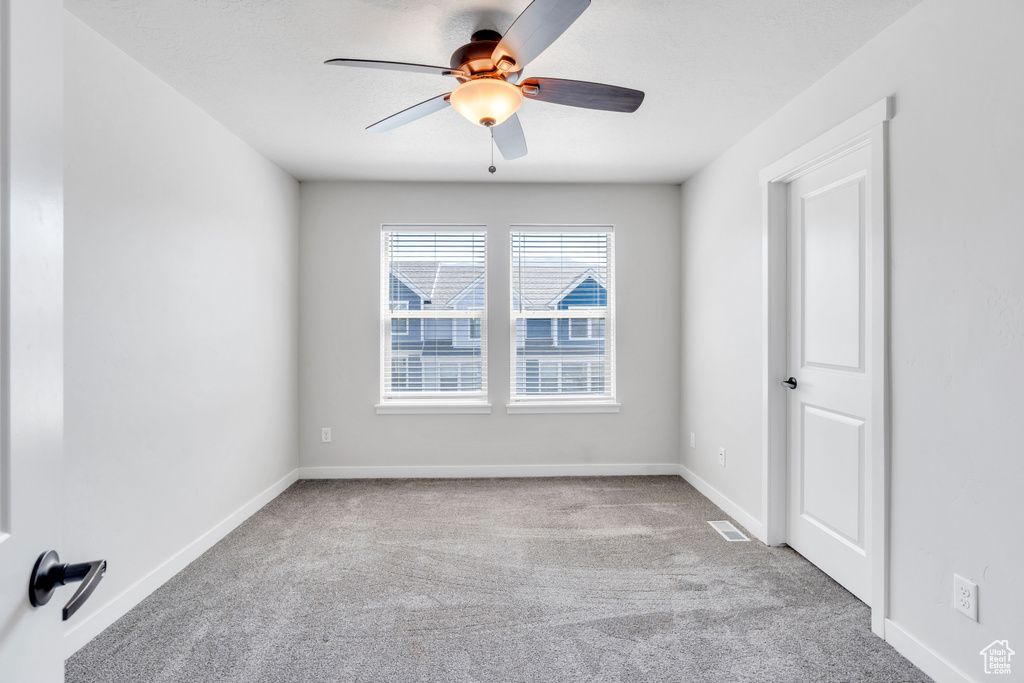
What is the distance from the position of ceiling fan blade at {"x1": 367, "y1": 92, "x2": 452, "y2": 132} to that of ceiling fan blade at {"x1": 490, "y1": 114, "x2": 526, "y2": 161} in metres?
0.27

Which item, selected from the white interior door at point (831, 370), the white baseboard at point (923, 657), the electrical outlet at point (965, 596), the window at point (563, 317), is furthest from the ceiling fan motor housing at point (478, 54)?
the white baseboard at point (923, 657)

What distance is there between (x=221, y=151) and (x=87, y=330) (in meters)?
1.44

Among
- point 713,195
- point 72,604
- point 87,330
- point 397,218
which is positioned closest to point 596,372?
point 713,195

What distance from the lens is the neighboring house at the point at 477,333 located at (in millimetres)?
4238

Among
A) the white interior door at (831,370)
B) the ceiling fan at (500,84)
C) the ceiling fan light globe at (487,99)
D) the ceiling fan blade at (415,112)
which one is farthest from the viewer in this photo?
the white interior door at (831,370)

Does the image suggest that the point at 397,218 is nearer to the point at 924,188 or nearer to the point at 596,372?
the point at 596,372

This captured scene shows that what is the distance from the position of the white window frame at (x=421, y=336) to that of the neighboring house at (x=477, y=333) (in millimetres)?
34

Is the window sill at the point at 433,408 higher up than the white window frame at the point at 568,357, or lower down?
lower down

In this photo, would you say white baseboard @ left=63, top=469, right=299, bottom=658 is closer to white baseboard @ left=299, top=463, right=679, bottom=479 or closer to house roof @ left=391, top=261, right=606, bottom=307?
white baseboard @ left=299, top=463, right=679, bottom=479

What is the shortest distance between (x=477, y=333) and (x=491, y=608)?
2.39 meters

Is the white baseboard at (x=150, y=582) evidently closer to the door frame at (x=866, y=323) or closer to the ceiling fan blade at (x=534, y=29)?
the ceiling fan blade at (x=534, y=29)

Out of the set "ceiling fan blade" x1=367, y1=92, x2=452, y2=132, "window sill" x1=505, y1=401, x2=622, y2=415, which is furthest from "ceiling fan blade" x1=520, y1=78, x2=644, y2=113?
"window sill" x1=505, y1=401, x2=622, y2=415

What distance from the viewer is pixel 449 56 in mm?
2227

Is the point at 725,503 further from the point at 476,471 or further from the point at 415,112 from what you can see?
the point at 415,112
